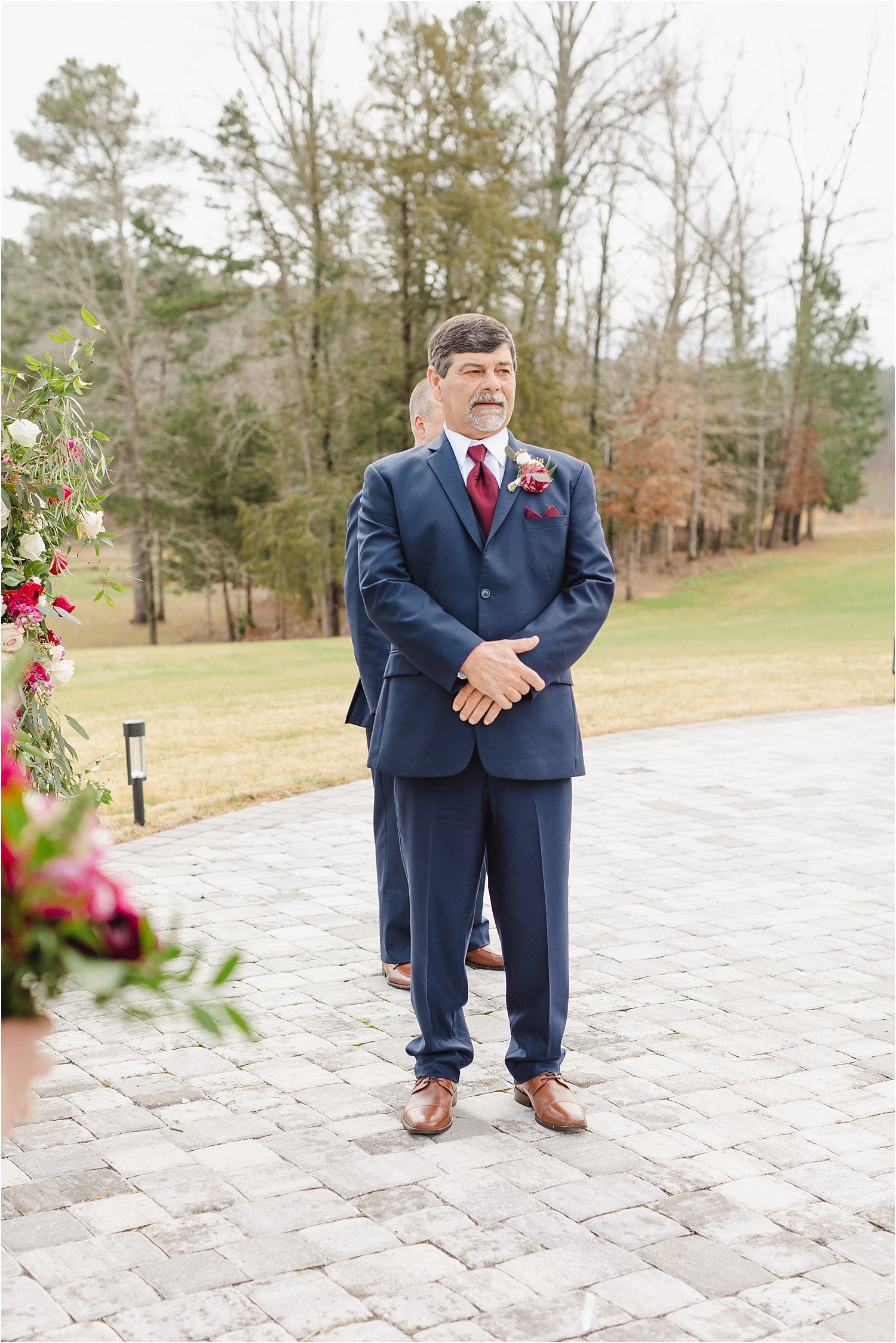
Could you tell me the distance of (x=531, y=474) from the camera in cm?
352

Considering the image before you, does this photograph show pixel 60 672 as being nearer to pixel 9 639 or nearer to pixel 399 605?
pixel 9 639

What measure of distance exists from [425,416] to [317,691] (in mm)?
11042

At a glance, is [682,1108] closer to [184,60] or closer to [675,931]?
[675,931]

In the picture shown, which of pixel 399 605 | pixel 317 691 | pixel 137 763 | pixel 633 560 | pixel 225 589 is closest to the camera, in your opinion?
pixel 399 605

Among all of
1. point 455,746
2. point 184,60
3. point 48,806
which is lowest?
point 455,746

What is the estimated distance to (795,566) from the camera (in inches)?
1575

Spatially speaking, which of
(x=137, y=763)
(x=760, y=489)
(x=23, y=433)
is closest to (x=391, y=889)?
(x=23, y=433)

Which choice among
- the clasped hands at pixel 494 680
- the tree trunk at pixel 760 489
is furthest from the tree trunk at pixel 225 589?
the clasped hands at pixel 494 680

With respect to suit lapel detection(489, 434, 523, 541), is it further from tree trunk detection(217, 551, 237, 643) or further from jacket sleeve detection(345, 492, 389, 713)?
tree trunk detection(217, 551, 237, 643)

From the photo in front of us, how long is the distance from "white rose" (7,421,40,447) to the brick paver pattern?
6.43ft

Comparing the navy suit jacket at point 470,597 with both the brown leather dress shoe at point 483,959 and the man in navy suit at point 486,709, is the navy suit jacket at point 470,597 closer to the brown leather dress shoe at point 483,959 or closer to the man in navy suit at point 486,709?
the man in navy suit at point 486,709

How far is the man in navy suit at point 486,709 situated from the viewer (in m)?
3.46

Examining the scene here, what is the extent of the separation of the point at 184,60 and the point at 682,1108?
92.4 feet

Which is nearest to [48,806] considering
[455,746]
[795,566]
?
[455,746]
